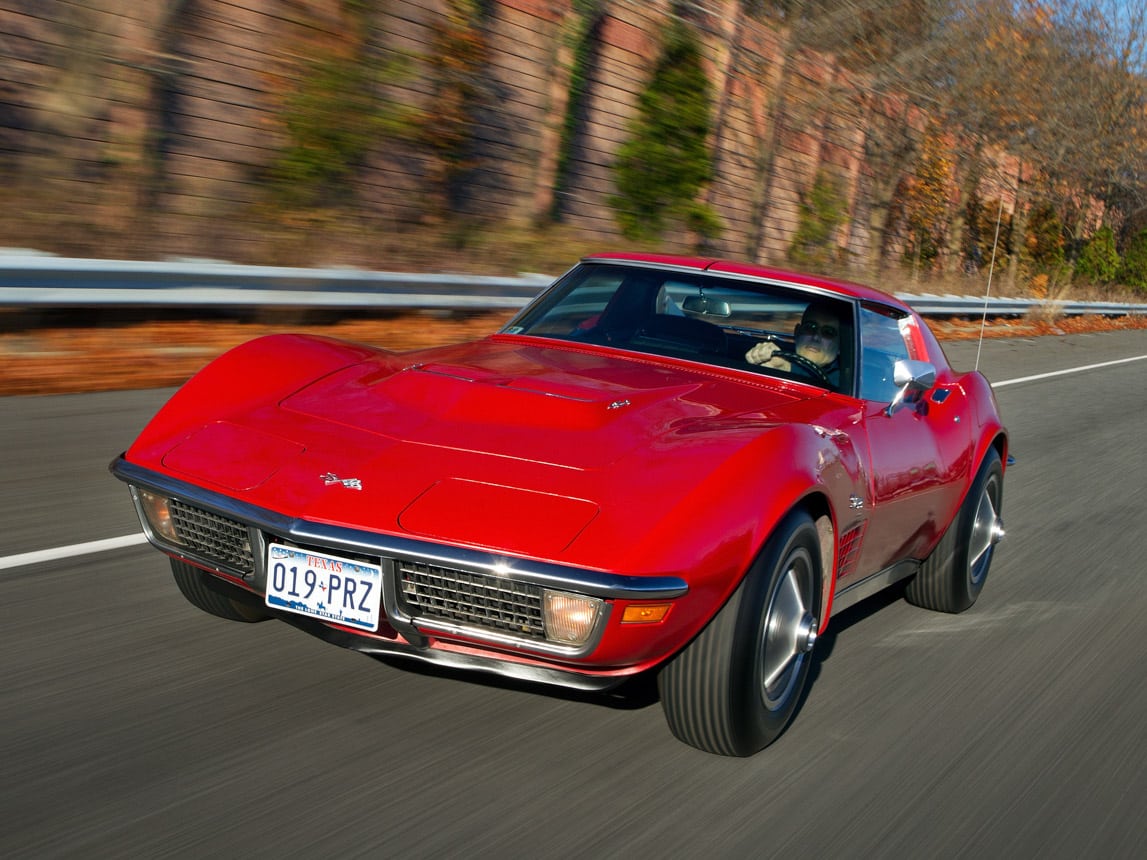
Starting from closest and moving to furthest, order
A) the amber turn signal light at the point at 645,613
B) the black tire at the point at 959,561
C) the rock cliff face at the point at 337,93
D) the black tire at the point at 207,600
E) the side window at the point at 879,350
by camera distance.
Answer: the amber turn signal light at the point at 645,613, the black tire at the point at 207,600, the side window at the point at 879,350, the black tire at the point at 959,561, the rock cliff face at the point at 337,93

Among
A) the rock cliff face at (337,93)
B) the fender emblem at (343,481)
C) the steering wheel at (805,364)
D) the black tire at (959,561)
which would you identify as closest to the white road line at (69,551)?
the fender emblem at (343,481)

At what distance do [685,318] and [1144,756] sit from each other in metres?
2.15

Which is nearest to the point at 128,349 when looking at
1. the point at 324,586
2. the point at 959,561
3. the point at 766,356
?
the point at 766,356

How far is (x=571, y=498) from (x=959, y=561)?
250cm

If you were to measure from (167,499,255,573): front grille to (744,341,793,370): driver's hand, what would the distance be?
2.04 meters

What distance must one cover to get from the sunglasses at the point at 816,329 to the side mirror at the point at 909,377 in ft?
0.84

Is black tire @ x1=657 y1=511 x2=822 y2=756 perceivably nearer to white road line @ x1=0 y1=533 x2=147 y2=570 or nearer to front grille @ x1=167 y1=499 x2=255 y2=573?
front grille @ x1=167 y1=499 x2=255 y2=573

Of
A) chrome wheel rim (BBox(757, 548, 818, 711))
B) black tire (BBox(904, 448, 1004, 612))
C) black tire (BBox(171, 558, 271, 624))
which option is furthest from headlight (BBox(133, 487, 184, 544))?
black tire (BBox(904, 448, 1004, 612))

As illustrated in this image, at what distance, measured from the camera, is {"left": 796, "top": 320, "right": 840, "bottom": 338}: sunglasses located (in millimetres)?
4719

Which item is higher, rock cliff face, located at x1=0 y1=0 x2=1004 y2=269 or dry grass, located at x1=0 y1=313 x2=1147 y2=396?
rock cliff face, located at x1=0 y1=0 x2=1004 y2=269

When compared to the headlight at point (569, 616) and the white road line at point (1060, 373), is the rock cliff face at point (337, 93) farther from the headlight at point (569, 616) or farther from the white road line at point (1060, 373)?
the headlight at point (569, 616)

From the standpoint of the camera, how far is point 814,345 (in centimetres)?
470

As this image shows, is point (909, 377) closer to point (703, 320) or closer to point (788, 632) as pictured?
point (703, 320)

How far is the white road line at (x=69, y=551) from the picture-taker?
4617 mm
